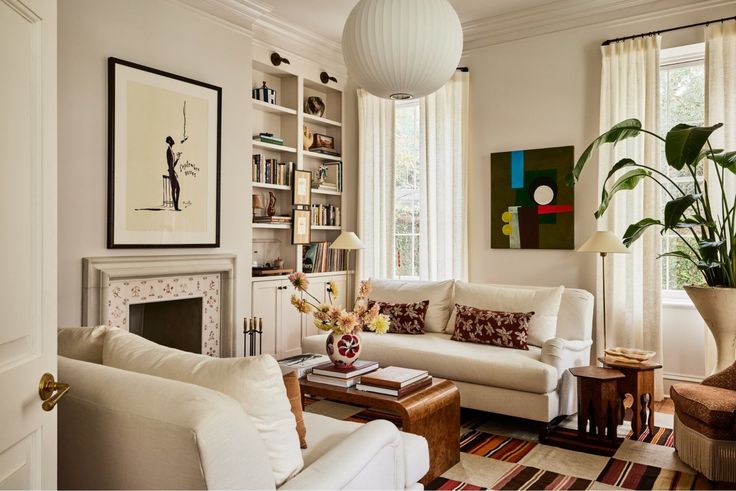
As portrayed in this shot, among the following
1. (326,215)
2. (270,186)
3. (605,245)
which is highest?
(270,186)

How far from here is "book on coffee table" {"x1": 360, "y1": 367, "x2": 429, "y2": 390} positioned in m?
2.94

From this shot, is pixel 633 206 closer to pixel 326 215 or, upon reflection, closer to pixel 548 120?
pixel 548 120

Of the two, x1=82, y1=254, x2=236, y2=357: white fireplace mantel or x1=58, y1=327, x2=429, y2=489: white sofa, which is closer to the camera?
x1=58, y1=327, x2=429, y2=489: white sofa

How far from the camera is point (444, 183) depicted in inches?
219

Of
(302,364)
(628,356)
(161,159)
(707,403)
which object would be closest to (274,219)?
(161,159)

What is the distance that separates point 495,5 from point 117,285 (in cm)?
381

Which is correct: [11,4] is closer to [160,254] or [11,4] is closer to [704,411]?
[160,254]

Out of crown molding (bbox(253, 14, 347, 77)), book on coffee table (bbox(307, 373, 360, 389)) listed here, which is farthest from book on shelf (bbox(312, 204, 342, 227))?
book on coffee table (bbox(307, 373, 360, 389))

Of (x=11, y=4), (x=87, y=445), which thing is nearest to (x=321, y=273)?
(x=87, y=445)

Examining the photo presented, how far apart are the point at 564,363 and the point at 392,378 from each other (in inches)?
54.2

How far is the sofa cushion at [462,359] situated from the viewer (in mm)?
3533

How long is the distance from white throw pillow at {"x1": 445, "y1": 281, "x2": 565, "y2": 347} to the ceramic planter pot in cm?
97

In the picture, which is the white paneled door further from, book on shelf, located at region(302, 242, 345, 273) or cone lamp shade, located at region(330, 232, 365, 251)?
book on shelf, located at region(302, 242, 345, 273)

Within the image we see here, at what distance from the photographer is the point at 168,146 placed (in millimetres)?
4105
